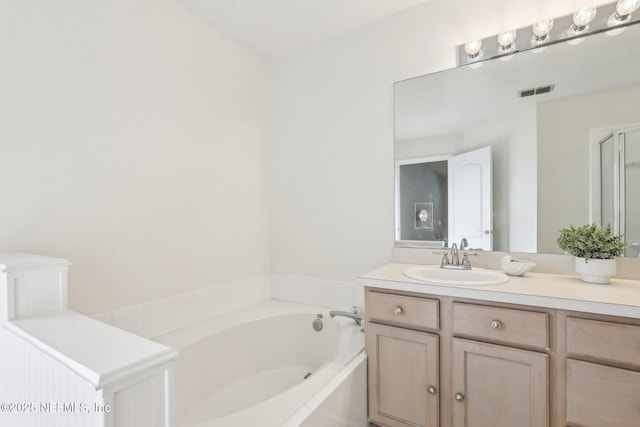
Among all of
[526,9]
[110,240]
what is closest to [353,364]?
[110,240]

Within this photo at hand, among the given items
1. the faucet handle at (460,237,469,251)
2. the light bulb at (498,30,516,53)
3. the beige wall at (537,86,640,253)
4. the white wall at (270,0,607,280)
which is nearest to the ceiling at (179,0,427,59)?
the white wall at (270,0,607,280)

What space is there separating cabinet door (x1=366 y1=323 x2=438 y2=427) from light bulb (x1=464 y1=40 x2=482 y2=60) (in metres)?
1.54

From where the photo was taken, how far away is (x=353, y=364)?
1.44 metres

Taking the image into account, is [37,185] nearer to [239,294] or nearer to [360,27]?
[239,294]

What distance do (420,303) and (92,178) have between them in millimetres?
1623

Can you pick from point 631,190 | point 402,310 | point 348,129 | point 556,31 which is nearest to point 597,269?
point 631,190

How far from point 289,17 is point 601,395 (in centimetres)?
238

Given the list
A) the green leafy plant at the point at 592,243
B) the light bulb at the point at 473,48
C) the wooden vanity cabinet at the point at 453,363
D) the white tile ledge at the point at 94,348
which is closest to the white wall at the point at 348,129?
the light bulb at the point at 473,48

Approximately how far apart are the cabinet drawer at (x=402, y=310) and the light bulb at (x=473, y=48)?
1.39 meters

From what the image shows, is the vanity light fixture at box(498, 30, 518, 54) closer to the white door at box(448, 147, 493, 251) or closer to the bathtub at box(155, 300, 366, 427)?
the white door at box(448, 147, 493, 251)

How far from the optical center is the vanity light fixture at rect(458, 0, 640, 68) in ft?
4.67

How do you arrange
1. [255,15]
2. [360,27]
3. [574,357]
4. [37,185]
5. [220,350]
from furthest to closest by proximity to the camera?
1. [360,27]
2. [255,15]
3. [220,350]
4. [37,185]
5. [574,357]

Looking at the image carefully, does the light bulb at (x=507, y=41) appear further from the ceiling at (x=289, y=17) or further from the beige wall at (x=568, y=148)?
the ceiling at (x=289, y=17)

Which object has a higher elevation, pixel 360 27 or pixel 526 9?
pixel 360 27
